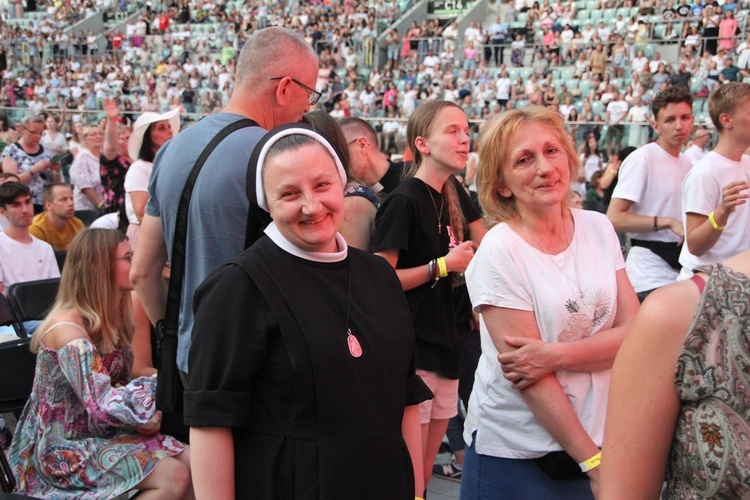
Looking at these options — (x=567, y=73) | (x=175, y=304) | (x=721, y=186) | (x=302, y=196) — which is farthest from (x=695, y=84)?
(x=302, y=196)

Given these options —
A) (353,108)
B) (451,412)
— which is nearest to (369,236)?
(451,412)

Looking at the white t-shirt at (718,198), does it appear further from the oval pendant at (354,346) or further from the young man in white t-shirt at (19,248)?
the young man in white t-shirt at (19,248)

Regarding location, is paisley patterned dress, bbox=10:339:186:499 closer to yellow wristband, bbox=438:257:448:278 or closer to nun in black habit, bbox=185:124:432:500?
yellow wristband, bbox=438:257:448:278

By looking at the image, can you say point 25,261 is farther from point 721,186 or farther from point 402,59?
point 402,59

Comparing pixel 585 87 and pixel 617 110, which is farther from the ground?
pixel 585 87

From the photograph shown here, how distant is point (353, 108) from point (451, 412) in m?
19.2

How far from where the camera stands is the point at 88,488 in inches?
116

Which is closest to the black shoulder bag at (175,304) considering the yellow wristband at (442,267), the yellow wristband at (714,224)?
the yellow wristband at (442,267)

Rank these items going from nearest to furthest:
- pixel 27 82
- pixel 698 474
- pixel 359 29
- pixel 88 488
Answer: pixel 698 474 < pixel 88 488 < pixel 359 29 < pixel 27 82

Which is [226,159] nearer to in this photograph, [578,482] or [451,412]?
[578,482]

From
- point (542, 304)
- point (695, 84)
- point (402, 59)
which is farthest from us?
point (402, 59)

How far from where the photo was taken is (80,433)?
9.90ft

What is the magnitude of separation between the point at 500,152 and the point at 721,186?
A: 1.83 metres

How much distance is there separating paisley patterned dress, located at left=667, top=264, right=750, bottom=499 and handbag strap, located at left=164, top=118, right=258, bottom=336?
1521 millimetres
